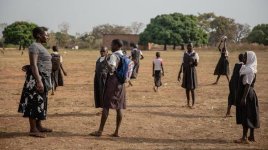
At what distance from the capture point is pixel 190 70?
10680 mm

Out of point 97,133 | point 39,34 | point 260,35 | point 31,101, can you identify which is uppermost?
point 260,35

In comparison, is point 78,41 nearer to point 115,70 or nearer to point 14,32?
point 14,32

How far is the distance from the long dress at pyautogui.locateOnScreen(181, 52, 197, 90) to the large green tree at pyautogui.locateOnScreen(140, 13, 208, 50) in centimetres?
6161

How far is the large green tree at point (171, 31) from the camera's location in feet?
241

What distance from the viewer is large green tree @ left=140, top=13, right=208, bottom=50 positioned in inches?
2891

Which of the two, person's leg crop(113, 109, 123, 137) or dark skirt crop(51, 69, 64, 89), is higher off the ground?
dark skirt crop(51, 69, 64, 89)

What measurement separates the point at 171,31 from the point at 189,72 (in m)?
63.6

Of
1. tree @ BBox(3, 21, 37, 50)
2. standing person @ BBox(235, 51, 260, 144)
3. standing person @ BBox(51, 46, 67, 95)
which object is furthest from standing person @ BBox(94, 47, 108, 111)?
tree @ BBox(3, 21, 37, 50)

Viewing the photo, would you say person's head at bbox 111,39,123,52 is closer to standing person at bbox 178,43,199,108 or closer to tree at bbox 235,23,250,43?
standing person at bbox 178,43,199,108

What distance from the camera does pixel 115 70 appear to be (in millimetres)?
6891

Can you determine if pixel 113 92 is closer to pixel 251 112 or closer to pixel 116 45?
pixel 116 45

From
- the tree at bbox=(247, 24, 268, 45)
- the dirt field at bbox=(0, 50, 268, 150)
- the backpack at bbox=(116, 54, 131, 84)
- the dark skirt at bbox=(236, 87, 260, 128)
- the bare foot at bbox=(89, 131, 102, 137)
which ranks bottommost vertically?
the dirt field at bbox=(0, 50, 268, 150)

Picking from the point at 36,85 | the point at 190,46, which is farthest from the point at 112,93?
the point at 190,46

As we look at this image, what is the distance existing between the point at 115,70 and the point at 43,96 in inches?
53.8
